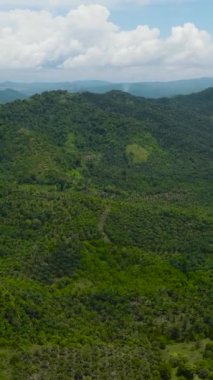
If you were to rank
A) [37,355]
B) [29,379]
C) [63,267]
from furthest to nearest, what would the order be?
[63,267], [37,355], [29,379]

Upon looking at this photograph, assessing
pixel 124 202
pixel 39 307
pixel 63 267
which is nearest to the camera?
pixel 39 307

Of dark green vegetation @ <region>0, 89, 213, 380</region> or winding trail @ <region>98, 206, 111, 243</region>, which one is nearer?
dark green vegetation @ <region>0, 89, 213, 380</region>

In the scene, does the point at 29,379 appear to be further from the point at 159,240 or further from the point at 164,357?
the point at 159,240

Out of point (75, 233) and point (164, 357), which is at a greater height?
point (75, 233)

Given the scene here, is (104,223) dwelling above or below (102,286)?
above

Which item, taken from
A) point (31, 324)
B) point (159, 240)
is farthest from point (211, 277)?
point (31, 324)

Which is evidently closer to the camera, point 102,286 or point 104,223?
point 102,286

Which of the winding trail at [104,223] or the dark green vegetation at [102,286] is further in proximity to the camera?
the winding trail at [104,223]

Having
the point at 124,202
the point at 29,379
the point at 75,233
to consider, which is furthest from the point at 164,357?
Answer: the point at 124,202

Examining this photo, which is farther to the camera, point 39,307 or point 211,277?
point 211,277
